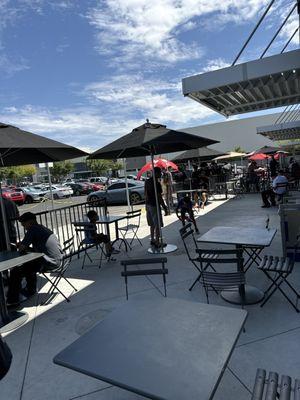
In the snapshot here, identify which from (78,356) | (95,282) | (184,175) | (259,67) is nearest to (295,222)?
(259,67)

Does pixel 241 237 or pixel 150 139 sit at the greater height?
pixel 150 139

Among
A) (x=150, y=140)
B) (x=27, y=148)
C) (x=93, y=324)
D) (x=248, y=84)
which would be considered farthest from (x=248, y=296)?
(x=248, y=84)

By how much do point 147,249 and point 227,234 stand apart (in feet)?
9.89

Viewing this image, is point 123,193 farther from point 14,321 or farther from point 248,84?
point 14,321

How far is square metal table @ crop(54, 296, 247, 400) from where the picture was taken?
1803mm

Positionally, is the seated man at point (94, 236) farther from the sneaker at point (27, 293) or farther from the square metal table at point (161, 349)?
the square metal table at point (161, 349)

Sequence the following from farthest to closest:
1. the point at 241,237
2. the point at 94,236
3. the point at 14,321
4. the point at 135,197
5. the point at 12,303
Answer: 1. the point at 135,197
2. the point at 94,236
3. the point at 12,303
4. the point at 241,237
5. the point at 14,321

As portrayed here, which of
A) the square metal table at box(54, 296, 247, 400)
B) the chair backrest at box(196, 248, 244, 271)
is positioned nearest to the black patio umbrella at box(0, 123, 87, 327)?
the square metal table at box(54, 296, 247, 400)

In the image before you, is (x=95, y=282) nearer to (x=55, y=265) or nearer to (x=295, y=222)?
(x=55, y=265)

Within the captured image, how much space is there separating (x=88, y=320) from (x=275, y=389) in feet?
8.75

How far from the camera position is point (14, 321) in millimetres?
4340

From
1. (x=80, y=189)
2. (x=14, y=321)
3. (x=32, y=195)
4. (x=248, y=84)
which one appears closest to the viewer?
(x=14, y=321)

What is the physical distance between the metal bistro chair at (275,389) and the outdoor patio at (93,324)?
0.62m

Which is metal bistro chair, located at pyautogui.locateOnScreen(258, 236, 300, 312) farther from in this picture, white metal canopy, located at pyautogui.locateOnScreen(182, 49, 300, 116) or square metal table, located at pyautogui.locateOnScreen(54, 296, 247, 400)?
white metal canopy, located at pyautogui.locateOnScreen(182, 49, 300, 116)
